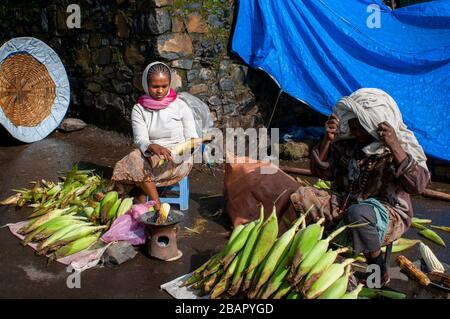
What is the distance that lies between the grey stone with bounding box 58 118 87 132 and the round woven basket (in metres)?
0.61

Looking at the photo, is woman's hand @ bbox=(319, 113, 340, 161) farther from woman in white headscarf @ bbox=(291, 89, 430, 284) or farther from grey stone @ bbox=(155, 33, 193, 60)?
grey stone @ bbox=(155, 33, 193, 60)

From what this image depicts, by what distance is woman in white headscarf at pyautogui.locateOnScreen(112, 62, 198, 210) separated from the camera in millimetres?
4605

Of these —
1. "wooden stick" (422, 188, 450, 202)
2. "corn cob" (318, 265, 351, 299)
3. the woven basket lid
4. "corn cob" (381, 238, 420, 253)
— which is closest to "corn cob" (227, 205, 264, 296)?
"corn cob" (318, 265, 351, 299)

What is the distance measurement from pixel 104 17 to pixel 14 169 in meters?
2.67

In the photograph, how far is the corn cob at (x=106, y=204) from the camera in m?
4.35

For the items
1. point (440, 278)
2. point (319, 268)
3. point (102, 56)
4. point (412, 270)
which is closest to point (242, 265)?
point (319, 268)

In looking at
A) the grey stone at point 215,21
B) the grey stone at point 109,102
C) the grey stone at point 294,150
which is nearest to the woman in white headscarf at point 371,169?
the grey stone at point 294,150

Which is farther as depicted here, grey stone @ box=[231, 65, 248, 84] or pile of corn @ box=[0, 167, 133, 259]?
grey stone @ box=[231, 65, 248, 84]

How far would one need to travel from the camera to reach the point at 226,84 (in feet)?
23.0

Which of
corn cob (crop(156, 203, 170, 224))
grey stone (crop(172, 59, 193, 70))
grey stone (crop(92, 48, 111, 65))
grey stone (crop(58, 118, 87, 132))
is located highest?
grey stone (crop(92, 48, 111, 65))

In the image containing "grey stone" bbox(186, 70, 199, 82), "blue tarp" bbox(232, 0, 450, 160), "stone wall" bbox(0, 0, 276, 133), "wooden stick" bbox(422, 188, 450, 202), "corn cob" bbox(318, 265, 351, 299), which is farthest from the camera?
"grey stone" bbox(186, 70, 199, 82)

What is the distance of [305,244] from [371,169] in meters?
0.86

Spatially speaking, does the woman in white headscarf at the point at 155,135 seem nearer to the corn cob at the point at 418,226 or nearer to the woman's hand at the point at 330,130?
the woman's hand at the point at 330,130
